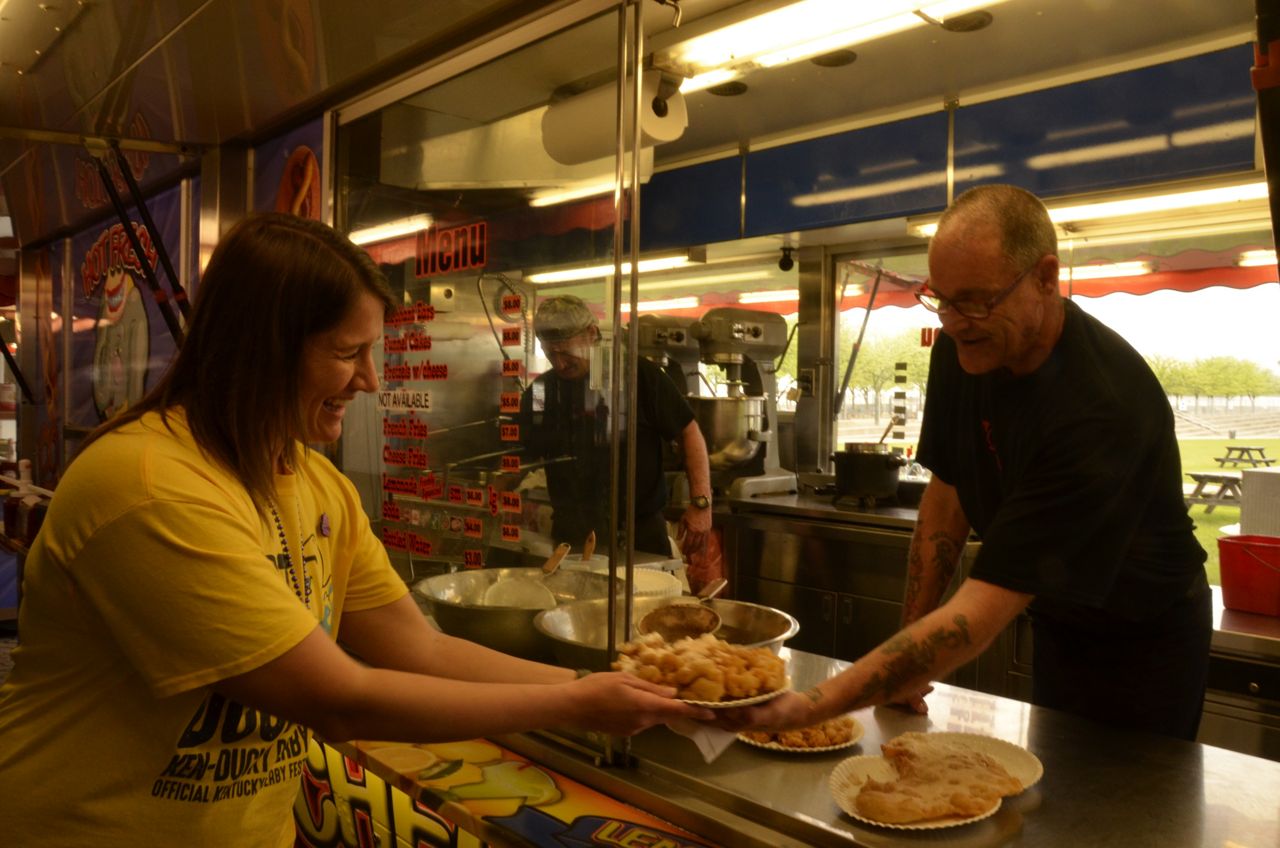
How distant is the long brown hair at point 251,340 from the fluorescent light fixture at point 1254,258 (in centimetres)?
428

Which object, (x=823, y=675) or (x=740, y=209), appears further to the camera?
(x=740, y=209)

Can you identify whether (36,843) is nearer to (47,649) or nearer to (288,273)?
(47,649)

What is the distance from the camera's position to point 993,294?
5.85 feet

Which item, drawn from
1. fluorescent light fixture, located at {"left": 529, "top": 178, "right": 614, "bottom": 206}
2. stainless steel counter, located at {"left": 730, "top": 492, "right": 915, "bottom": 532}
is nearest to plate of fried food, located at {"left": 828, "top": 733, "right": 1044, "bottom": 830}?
fluorescent light fixture, located at {"left": 529, "top": 178, "right": 614, "bottom": 206}

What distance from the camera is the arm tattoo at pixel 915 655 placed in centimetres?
158

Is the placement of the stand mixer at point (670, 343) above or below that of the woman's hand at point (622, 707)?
above

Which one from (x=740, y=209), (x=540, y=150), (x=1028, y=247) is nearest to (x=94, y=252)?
(x=740, y=209)

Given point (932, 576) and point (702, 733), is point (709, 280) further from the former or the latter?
point (702, 733)

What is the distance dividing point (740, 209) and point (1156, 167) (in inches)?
83.3

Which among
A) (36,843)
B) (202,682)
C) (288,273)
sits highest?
(288,273)

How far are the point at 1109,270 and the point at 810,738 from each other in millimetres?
3835

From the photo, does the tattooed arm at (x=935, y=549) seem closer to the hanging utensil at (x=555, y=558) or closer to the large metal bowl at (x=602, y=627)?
the large metal bowl at (x=602, y=627)

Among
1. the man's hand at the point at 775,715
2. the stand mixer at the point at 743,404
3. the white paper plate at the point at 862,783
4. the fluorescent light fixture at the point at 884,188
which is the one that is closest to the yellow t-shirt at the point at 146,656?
the man's hand at the point at 775,715

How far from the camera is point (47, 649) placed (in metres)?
1.20
